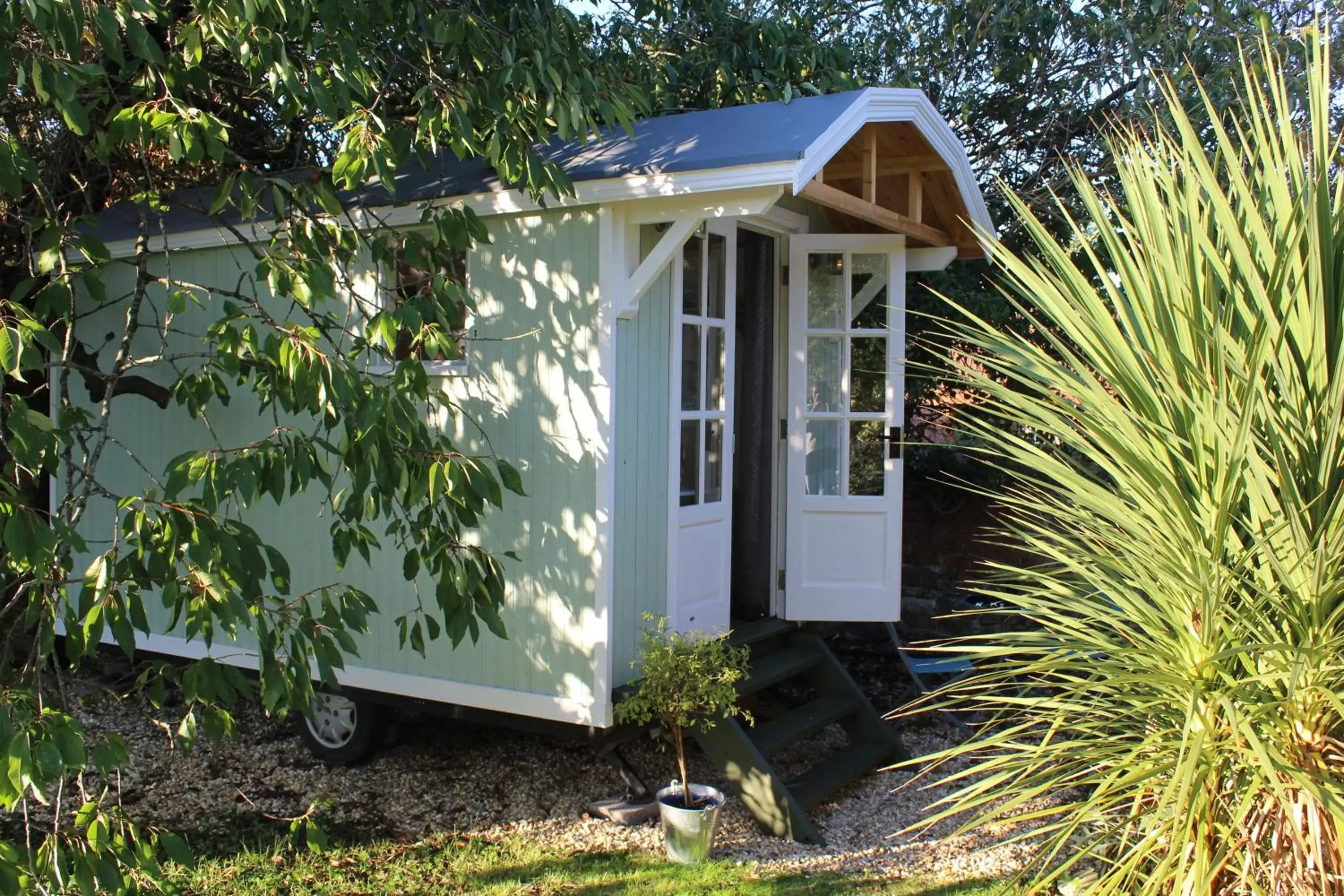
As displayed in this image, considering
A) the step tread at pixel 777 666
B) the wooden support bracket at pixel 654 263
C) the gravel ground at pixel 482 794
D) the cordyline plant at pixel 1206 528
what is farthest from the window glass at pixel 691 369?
the cordyline plant at pixel 1206 528

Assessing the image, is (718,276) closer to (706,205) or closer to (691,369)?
(691,369)

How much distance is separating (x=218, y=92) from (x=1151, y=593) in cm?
525

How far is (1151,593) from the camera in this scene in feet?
6.27

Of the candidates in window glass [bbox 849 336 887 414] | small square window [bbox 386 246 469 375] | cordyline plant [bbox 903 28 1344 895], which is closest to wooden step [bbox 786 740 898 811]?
window glass [bbox 849 336 887 414]

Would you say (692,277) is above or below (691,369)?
above

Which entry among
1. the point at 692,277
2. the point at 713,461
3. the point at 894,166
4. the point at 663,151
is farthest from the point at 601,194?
the point at 894,166

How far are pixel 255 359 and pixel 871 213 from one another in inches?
113

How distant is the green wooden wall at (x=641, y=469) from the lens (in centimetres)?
467

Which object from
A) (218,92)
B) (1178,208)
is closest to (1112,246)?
(1178,208)

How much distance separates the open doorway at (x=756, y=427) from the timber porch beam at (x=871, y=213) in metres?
0.69

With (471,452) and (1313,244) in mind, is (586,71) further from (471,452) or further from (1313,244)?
(1313,244)

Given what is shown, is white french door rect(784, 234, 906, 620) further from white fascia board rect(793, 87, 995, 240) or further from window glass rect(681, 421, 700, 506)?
window glass rect(681, 421, 700, 506)

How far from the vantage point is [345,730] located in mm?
5559

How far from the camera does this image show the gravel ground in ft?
14.8
